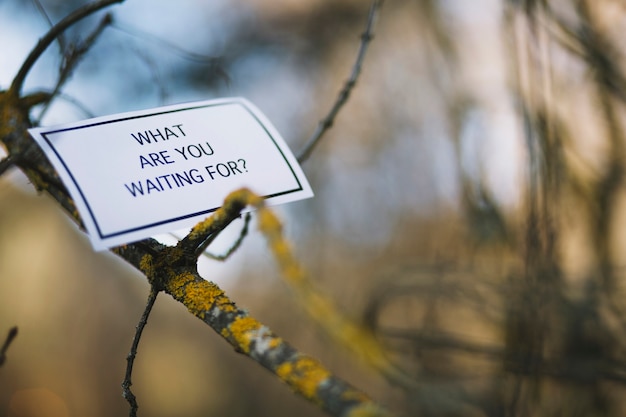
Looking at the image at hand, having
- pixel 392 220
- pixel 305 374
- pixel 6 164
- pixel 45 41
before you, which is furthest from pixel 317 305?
pixel 392 220

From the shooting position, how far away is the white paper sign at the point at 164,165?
0.33 m

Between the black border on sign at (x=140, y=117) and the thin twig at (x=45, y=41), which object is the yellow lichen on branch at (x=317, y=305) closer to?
the black border on sign at (x=140, y=117)

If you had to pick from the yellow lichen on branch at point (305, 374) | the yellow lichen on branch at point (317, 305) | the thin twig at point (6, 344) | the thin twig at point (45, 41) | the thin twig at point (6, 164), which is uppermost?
the thin twig at point (45, 41)

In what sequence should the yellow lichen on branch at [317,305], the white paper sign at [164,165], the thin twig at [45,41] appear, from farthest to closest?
the thin twig at [45,41] < the white paper sign at [164,165] < the yellow lichen on branch at [317,305]

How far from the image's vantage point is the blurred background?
64 cm

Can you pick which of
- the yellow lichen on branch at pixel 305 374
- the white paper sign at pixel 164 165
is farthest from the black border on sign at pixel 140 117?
the yellow lichen on branch at pixel 305 374

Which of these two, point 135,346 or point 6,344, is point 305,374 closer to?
point 135,346

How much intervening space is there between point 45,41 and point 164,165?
0.22 meters

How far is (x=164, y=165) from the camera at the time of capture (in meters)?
0.36

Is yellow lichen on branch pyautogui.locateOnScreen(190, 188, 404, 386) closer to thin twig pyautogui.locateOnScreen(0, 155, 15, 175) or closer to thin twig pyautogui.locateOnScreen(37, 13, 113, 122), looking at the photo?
thin twig pyautogui.locateOnScreen(0, 155, 15, 175)

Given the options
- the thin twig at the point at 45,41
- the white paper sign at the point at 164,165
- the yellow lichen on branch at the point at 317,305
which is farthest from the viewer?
the thin twig at the point at 45,41

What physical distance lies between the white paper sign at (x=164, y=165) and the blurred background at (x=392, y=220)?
14 cm

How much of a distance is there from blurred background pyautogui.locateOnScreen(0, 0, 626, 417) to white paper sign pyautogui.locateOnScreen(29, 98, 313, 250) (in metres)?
0.14

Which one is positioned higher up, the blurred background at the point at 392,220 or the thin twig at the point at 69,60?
the thin twig at the point at 69,60
